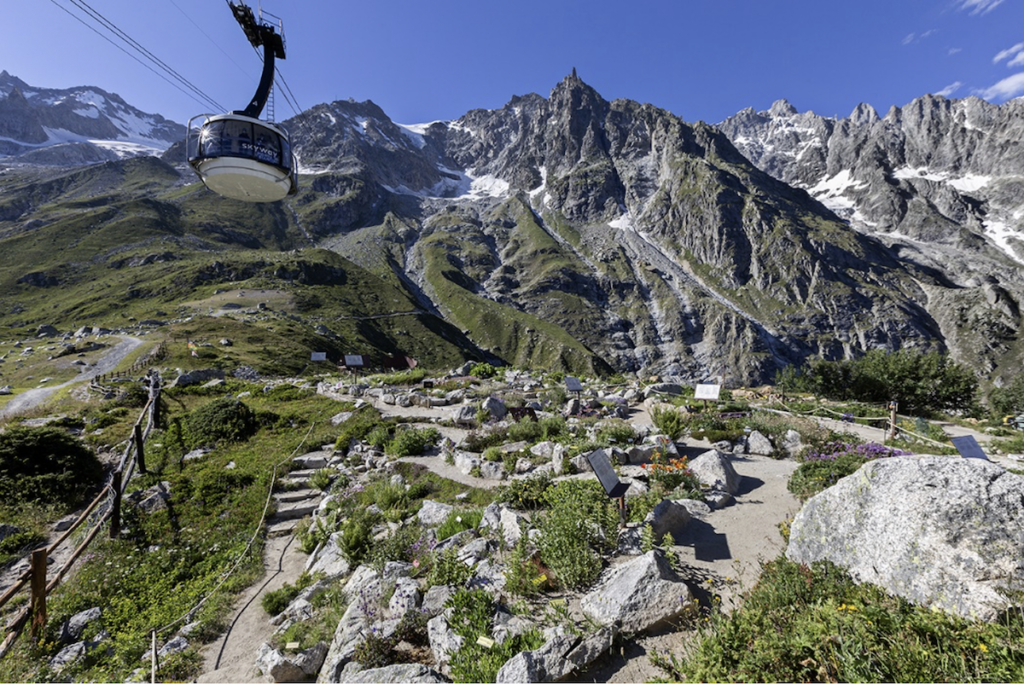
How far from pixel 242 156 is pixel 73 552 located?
1197 cm

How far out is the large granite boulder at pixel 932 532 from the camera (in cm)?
463

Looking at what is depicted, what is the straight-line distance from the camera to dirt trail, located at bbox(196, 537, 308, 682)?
706 cm

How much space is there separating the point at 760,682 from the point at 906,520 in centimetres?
315

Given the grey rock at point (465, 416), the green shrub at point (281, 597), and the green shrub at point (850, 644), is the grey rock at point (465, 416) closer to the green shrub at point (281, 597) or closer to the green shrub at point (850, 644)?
the green shrub at point (281, 597)

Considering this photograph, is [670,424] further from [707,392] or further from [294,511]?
[294,511]

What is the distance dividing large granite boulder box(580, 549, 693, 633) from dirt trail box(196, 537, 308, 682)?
557 cm

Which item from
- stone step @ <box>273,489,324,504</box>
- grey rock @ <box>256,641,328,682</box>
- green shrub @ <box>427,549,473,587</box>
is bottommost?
stone step @ <box>273,489,324,504</box>

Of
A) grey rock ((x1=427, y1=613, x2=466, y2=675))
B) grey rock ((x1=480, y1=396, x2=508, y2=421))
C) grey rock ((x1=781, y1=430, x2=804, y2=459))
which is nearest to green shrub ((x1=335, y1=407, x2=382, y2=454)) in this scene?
grey rock ((x1=480, y1=396, x2=508, y2=421))

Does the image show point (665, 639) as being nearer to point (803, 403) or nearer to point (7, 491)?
point (7, 491)

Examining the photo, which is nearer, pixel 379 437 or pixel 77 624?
pixel 77 624

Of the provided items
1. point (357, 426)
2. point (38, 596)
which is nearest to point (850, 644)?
point (38, 596)

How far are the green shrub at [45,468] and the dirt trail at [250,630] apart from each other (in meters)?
8.26

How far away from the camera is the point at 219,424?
1939 centimetres

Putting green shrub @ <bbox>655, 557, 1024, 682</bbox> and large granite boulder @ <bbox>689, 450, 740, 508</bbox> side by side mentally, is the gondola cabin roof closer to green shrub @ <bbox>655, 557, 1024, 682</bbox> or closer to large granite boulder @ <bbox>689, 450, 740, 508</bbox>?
large granite boulder @ <bbox>689, 450, 740, 508</bbox>
